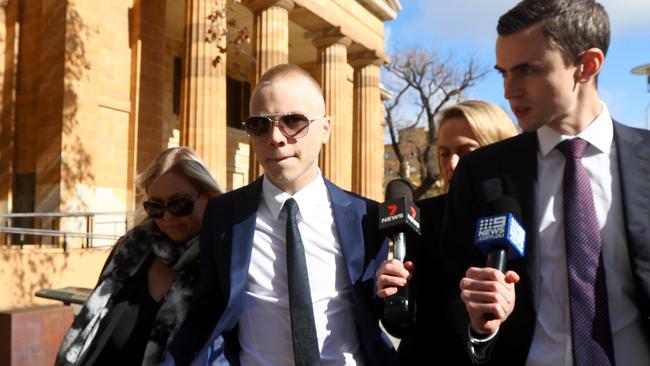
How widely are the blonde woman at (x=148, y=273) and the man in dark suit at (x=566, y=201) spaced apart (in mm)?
1452

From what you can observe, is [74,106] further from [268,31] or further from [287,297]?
[287,297]

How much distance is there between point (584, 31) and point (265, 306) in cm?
152

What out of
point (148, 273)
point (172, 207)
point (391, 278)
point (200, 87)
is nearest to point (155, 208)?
point (172, 207)

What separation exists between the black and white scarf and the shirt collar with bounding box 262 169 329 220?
0.62 meters

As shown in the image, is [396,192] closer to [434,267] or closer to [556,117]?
[434,267]

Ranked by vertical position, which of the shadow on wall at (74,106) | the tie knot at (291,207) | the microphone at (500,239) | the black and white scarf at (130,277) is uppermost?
the shadow on wall at (74,106)

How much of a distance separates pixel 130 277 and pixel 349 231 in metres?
1.30

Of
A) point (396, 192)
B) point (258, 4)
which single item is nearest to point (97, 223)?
point (258, 4)

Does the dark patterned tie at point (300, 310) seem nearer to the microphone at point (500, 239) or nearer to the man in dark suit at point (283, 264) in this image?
the man in dark suit at point (283, 264)

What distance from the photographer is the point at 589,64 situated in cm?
184

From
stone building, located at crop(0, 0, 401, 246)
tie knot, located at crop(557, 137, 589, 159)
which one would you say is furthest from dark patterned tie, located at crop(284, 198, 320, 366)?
stone building, located at crop(0, 0, 401, 246)

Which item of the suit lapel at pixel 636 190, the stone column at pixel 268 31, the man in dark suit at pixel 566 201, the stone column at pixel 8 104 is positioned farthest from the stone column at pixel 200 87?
the suit lapel at pixel 636 190

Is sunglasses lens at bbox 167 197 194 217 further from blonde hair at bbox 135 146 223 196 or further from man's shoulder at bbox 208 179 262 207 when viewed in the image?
man's shoulder at bbox 208 179 262 207

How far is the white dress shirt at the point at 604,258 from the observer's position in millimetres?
1761
